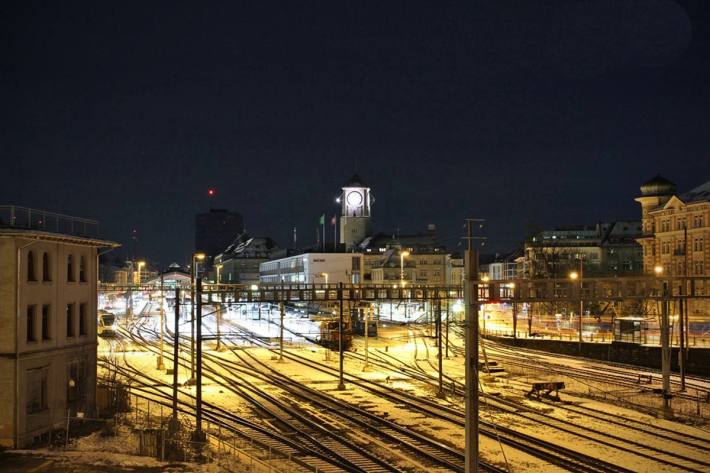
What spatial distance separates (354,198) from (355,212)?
3.00 metres

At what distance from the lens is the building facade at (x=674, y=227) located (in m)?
74.3

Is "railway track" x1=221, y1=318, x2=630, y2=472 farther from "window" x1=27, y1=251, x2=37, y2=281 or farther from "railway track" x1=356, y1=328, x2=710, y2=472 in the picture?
"window" x1=27, y1=251, x2=37, y2=281

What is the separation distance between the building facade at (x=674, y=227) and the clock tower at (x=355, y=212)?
7530 centimetres

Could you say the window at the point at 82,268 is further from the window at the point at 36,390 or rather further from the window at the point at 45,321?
the window at the point at 36,390

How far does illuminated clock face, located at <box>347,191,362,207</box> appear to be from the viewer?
159 metres

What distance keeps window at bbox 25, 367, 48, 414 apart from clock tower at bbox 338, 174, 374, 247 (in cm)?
12853

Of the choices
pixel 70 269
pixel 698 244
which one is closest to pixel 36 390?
pixel 70 269

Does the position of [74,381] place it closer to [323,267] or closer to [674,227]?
[674,227]

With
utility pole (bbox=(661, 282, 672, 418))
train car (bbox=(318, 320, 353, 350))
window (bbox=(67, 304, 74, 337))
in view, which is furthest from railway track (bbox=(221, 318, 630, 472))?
train car (bbox=(318, 320, 353, 350))

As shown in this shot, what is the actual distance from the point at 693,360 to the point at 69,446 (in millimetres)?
35989

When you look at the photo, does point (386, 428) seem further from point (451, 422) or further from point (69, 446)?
point (69, 446)

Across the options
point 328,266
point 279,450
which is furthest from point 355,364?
point 328,266

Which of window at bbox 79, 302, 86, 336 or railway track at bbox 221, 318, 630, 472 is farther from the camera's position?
window at bbox 79, 302, 86, 336

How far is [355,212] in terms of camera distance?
15900 cm
